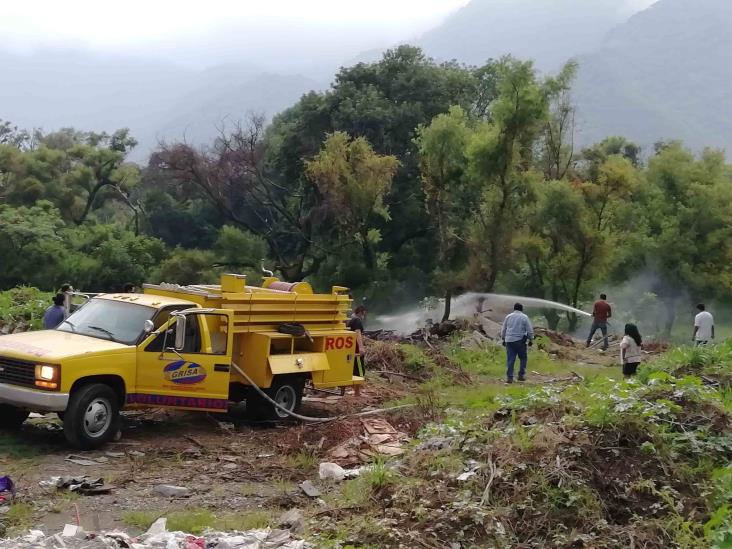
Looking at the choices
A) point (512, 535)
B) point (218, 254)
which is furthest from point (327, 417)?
point (218, 254)

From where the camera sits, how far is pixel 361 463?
9.15 m

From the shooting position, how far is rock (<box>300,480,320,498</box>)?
304 inches

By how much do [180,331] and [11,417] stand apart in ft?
8.13

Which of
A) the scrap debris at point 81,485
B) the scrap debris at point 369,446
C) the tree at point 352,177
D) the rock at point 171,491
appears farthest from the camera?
the tree at point 352,177

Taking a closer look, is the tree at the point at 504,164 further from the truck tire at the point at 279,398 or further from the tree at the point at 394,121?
the truck tire at the point at 279,398

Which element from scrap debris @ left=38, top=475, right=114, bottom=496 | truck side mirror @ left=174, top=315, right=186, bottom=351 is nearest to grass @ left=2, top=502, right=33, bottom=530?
scrap debris @ left=38, top=475, right=114, bottom=496

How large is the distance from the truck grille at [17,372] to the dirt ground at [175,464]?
2.73 ft

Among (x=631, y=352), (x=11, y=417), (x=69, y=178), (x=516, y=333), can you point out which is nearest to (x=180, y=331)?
(x=11, y=417)

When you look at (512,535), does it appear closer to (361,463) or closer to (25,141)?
(361,463)

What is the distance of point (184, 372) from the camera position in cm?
1007

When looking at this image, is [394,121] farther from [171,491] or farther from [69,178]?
[171,491]

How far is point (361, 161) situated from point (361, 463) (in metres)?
23.9

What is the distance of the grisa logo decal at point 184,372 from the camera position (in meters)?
9.94

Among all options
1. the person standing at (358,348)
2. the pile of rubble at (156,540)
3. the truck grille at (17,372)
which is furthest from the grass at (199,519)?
the person standing at (358,348)
